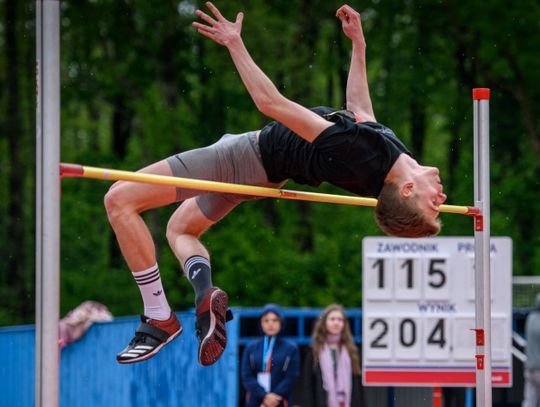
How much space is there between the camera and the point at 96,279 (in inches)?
639

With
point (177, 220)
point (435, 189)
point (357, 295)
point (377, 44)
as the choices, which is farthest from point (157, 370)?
point (377, 44)

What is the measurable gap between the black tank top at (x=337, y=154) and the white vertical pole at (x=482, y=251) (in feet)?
3.20

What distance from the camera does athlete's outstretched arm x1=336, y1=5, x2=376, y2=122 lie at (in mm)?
5227

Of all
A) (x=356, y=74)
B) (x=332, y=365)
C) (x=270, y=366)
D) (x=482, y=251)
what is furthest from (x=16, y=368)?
(x=356, y=74)

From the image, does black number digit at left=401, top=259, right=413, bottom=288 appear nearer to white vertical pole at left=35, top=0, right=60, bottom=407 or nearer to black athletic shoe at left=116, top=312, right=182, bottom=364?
black athletic shoe at left=116, top=312, right=182, bottom=364

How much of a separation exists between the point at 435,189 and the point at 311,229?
11863 millimetres

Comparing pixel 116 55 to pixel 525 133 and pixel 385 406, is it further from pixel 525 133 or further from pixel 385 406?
pixel 385 406

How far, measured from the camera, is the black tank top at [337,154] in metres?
4.54

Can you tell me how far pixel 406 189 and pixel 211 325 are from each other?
1006 millimetres

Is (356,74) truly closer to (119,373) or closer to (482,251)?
(482,251)

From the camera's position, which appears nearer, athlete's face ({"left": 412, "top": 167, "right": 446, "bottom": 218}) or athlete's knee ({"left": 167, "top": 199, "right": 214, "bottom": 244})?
athlete's face ({"left": 412, "top": 167, "right": 446, "bottom": 218})

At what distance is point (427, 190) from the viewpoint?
4.71m

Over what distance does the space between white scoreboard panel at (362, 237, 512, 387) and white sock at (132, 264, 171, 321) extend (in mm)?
3665

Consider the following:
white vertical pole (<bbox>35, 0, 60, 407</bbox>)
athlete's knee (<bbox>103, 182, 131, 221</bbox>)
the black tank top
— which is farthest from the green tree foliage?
white vertical pole (<bbox>35, 0, 60, 407</bbox>)
